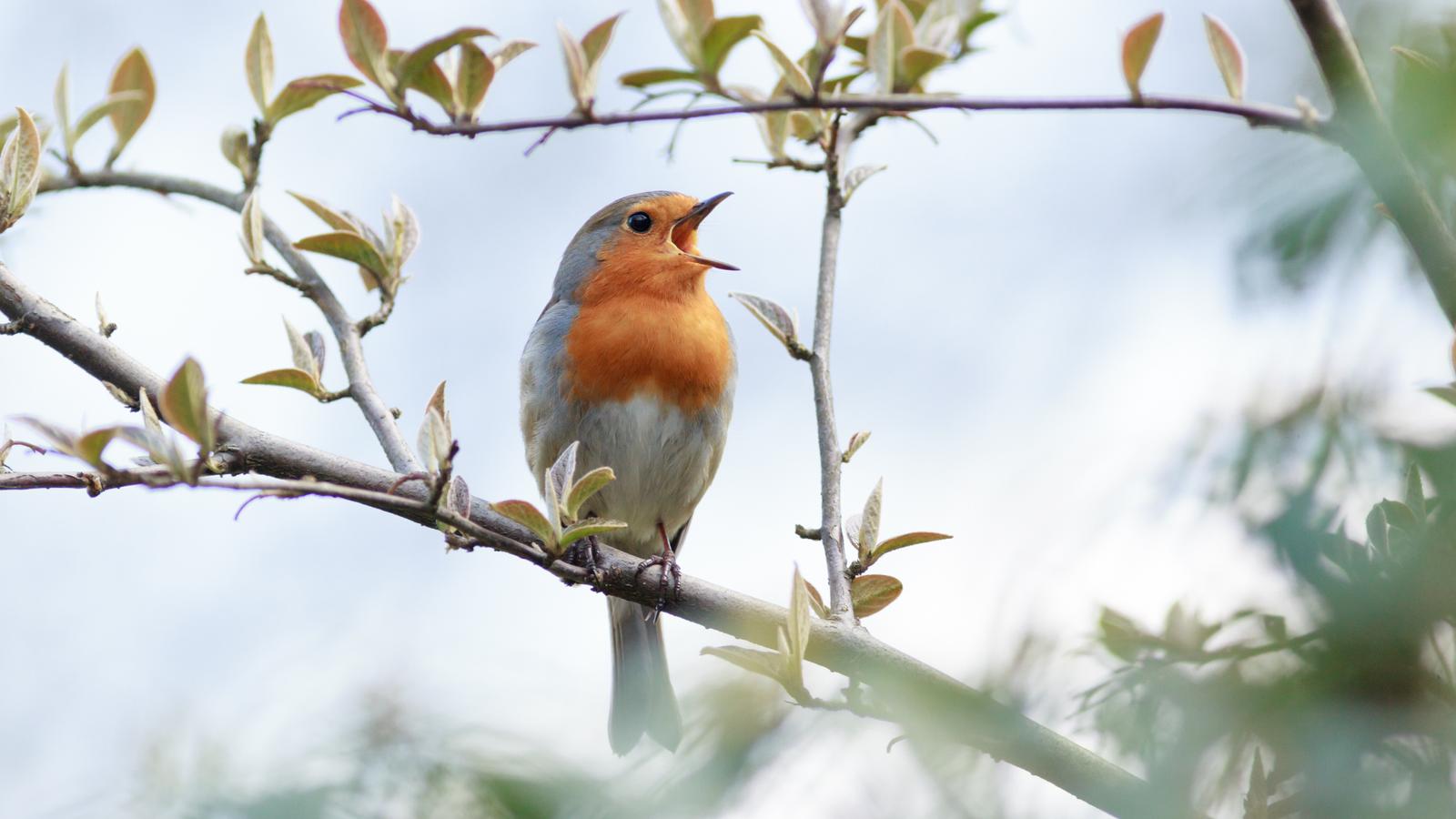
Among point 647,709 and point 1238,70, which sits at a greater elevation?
point 1238,70

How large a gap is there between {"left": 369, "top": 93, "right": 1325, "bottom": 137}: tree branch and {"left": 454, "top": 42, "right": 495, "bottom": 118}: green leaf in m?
0.29

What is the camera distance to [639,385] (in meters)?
4.58

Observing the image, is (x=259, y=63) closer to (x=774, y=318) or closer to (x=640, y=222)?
(x=774, y=318)

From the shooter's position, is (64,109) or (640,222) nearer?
(64,109)

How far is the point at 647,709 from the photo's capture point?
1.87 m

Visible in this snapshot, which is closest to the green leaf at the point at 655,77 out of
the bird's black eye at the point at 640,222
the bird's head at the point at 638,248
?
the bird's head at the point at 638,248

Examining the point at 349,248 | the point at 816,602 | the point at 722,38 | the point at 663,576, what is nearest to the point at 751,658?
the point at 816,602

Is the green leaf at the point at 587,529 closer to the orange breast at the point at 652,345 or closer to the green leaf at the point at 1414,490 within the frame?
the green leaf at the point at 1414,490

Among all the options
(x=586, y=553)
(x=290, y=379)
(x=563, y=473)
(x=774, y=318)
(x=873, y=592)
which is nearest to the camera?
(x=563, y=473)

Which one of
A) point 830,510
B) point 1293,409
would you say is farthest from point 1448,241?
point 830,510

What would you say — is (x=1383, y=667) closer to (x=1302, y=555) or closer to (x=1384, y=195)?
(x=1302, y=555)

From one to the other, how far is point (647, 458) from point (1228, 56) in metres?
3.22

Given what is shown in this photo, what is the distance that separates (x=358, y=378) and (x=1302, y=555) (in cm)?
261

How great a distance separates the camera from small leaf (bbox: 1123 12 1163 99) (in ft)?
5.15
